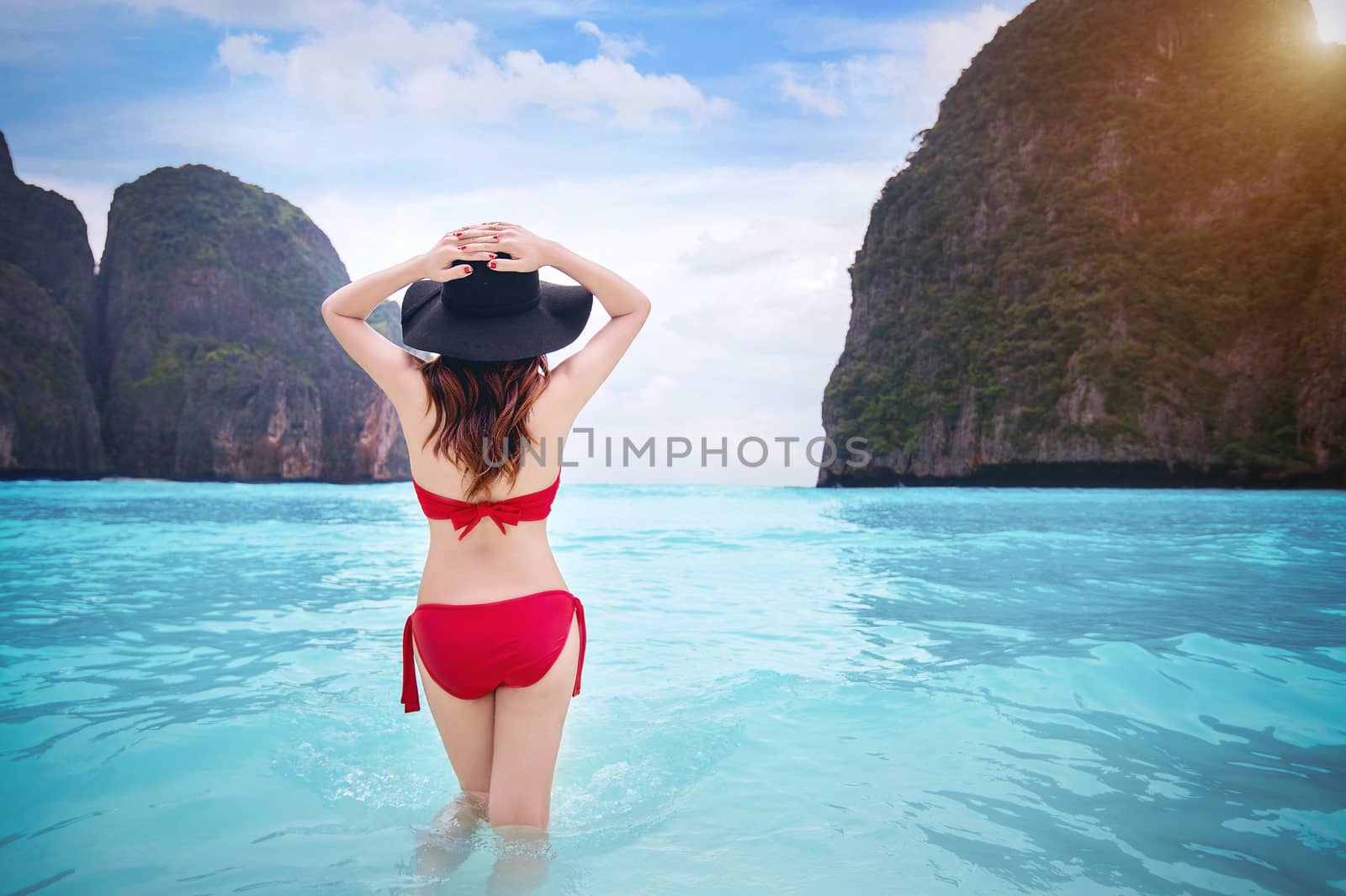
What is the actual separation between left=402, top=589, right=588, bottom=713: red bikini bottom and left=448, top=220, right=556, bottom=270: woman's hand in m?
0.92

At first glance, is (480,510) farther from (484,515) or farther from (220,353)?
(220,353)

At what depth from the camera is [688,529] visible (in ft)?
54.0

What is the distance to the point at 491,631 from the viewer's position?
1.95 meters

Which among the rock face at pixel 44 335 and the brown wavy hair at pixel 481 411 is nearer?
the brown wavy hair at pixel 481 411

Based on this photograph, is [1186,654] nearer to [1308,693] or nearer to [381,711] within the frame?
[1308,693]

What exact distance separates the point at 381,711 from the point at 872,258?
63.4m

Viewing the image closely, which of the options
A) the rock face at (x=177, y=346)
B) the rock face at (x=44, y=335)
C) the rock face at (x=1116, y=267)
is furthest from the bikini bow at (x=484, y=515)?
the rock face at (x=177, y=346)

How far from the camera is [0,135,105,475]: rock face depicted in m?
61.3

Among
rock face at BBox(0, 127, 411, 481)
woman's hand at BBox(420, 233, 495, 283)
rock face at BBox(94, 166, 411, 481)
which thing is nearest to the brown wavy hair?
woman's hand at BBox(420, 233, 495, 283)

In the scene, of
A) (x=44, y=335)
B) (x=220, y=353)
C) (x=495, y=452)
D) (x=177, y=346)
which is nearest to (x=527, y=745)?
(x=495, y=452)

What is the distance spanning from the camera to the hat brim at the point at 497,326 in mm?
1877

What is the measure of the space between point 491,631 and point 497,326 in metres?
0.84

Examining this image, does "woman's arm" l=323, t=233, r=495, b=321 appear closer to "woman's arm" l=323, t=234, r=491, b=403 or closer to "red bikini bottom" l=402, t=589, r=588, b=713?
"woman's arm" l=323, t=234, r=491, b=403

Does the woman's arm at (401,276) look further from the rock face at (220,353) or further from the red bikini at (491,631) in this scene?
the rock face at (220,353)
